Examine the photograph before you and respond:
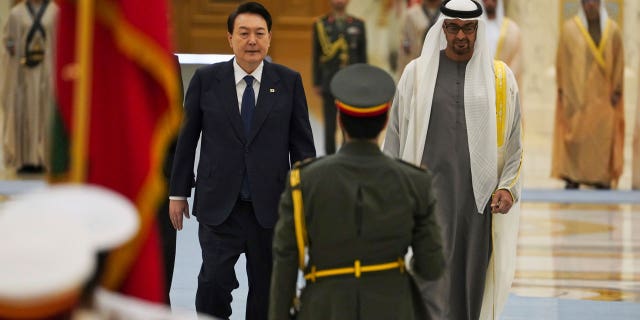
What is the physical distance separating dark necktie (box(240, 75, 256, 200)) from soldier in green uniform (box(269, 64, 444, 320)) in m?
1.59

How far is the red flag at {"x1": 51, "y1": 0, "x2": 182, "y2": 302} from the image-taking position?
96.6 inches

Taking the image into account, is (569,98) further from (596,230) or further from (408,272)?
(408,272)

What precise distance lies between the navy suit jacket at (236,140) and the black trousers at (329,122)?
8.54 metres

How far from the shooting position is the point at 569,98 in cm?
1322

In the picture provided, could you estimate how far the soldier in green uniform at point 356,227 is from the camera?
3.96 meters

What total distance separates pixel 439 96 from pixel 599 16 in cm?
758

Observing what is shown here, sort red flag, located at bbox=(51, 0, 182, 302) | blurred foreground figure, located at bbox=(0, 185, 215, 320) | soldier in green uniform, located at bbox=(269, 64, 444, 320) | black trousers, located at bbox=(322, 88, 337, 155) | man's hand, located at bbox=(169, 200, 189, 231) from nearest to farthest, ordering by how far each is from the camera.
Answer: blurred foreground figure, located at bbox=(0, 185, 215, 320) < red flag, located at bbox=(51, 0, 182, 302) < soldier in green uniform, located at bbox=(269, 64, 444, 320) < man's hand, located at bbox=(169, 200, 189, 231) < black trousers, located at bbox=(322, 88, 337, 155)

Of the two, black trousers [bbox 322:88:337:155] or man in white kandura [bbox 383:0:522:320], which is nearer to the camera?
man in white kandura [bbox 383:0:522:320]

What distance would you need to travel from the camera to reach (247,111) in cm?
568

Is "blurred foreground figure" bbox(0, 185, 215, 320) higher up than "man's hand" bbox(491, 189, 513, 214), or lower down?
higher up

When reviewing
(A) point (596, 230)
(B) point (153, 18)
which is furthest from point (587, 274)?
(B) point (153, 18)

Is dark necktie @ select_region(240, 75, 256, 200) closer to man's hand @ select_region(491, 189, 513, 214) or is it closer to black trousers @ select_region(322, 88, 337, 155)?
man's hand @ select_region(491, 189, 513, 214)

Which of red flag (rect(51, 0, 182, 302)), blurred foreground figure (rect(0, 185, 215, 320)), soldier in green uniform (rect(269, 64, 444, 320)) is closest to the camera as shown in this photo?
blurred foreground figure (rect(0, 185, 215, 320))

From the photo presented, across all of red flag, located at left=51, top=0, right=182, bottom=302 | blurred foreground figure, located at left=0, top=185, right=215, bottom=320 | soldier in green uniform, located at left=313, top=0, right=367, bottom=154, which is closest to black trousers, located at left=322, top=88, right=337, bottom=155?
soldier in green uniform, located at left=313, top=0, right=367, bottom=154
